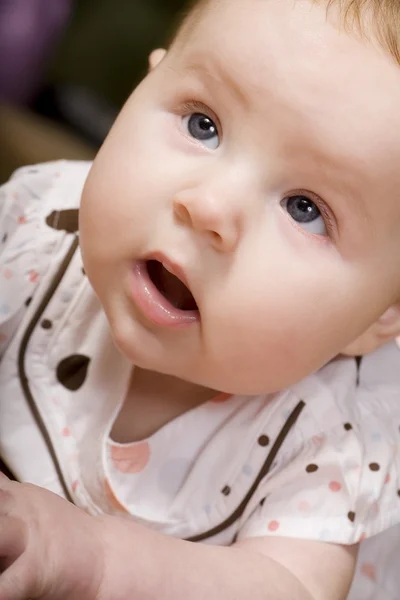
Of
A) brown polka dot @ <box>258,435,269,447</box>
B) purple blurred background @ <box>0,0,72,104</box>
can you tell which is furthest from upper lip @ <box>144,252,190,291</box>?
purple blurred background @ <box>0,0,72,104</box>

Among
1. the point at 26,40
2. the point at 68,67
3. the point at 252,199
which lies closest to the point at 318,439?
the point at 252,199

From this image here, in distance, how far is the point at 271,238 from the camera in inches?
21.4

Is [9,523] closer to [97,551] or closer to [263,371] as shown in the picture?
[97,551]

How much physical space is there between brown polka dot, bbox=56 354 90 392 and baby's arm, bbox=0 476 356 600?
23 cm

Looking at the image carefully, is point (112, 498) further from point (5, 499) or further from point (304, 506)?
point (5, 499)

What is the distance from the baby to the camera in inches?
20.4

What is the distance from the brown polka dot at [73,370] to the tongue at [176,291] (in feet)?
0.61

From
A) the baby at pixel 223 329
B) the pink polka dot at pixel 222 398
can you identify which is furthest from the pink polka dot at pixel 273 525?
the pink polka dot at pixel 222 398

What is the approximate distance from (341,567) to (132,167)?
36 cm

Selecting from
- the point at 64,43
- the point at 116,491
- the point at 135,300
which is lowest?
the point at 116,491

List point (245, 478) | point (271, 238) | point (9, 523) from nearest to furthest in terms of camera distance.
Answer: point (9, 523) → point (271, 238) → point (245, 478)

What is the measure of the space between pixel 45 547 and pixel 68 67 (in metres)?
1.34

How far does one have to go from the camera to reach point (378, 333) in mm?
667

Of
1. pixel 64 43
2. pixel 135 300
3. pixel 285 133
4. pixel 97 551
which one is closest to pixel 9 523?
pixel 97 551
